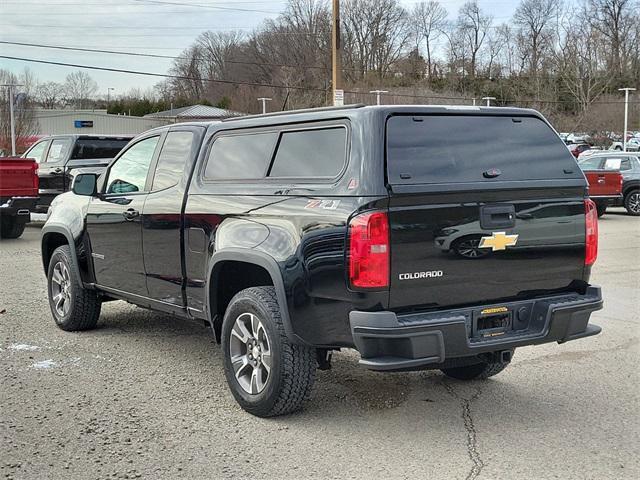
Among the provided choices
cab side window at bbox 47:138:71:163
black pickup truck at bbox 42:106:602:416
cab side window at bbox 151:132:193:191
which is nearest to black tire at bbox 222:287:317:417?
black pickup truck at bbox 42:106:602:416

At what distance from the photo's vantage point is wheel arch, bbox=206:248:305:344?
445 centimetres

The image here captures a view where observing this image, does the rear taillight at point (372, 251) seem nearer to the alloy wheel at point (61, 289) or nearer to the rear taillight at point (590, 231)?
the rear taillight at point (590, 231)

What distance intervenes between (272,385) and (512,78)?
69653mm

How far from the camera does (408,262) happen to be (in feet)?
13.4

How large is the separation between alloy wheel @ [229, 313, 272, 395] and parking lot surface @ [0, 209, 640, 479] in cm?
23

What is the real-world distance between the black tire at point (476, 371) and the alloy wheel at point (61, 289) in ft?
12.1

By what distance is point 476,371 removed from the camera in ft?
18.3

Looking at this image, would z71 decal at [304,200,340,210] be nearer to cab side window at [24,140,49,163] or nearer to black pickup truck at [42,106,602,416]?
black pickup truck at [42,106,602,416]

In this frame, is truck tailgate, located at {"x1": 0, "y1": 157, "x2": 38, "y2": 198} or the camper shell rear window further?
truck tailgate, located at {"x1": 0, "y1": 157, "x2": 38, "y2": 198}

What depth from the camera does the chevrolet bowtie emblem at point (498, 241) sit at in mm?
4348

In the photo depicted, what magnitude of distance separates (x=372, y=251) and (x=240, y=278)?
1499 millimetres

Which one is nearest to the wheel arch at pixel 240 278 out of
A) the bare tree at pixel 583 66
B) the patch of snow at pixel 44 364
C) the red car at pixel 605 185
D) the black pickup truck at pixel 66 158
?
the patch of snow at pixel 44 364

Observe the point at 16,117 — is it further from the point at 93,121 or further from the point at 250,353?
the point at 250,353

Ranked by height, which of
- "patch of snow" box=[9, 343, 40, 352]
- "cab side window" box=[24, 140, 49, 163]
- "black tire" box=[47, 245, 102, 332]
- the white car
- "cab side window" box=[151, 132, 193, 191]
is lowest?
"patch of snow" box=[9, 343, 40, 352]
